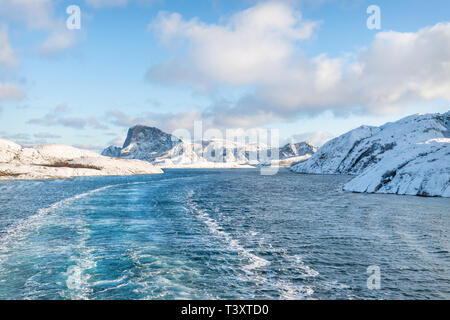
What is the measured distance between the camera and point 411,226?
1143 inches

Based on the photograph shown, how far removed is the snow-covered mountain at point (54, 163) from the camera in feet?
A: 378

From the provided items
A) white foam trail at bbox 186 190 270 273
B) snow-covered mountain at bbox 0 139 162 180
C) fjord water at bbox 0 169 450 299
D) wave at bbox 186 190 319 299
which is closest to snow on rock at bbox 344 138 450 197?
fjord water at bbox 0 169 450 299

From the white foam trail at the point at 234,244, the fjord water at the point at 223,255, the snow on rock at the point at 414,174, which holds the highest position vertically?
the snow on rock at the point at 414,174

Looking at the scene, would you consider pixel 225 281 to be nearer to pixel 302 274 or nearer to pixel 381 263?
pixel 302 274

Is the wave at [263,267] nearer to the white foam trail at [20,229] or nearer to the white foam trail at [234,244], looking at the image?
the white foam trail at [234,244]

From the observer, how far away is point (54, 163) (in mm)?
138250

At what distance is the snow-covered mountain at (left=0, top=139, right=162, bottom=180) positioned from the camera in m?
115

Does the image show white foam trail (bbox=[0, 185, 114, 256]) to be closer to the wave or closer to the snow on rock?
the wave

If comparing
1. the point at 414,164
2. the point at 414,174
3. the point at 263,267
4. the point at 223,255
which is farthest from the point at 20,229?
the point at 414,164

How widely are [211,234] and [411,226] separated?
814 inches

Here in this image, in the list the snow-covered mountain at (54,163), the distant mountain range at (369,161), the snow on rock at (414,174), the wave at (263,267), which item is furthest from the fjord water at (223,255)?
the snow-covered mountain at (54,163)

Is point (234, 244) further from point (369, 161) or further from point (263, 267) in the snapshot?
point (369, 161)

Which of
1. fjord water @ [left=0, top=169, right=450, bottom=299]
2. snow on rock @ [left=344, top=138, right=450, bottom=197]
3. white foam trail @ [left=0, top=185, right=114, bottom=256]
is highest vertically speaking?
snow on rock @ [left=344, top=138, right=450, bottom=197]
